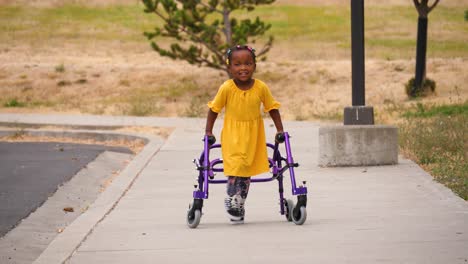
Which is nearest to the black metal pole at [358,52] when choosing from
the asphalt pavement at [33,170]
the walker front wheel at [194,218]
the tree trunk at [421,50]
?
the asphalt pavement at [33,170]

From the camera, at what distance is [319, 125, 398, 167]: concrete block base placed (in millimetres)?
13773

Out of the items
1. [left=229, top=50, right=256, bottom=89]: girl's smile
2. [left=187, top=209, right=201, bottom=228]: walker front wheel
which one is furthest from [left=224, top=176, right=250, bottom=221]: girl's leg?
[left=229, top=50, right=256, bottom=89]: girl's smile

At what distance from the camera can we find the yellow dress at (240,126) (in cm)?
946

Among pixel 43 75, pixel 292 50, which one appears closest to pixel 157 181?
pixel 43 75

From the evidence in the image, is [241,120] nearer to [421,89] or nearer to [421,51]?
[421,51]

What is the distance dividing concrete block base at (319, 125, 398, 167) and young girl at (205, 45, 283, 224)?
4381mm

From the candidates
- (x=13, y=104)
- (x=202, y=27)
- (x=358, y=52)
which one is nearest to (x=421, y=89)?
(x=202, y=27)

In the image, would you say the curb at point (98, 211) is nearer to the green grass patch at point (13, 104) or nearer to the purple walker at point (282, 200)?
the purple walker at point (282, 200)

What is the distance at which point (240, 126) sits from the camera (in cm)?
949

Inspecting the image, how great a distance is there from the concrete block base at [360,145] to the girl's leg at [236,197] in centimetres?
441

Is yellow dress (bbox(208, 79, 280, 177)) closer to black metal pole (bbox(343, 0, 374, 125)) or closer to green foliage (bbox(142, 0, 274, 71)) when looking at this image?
black metal pole (bbox(343, 0, 374, 125))

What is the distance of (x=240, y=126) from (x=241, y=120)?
5cm

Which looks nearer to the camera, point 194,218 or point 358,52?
point 194,218

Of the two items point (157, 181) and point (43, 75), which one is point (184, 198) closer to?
point (157, 181)
